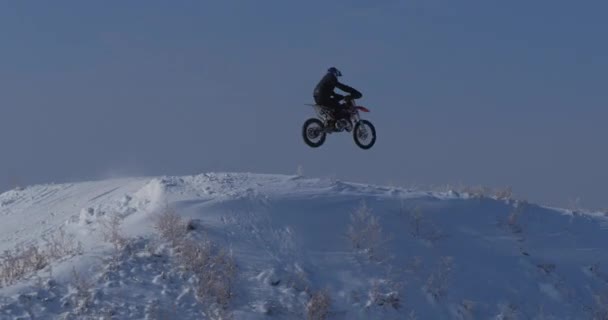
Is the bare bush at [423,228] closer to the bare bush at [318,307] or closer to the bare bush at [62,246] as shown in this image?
the bare bush at [318,307]

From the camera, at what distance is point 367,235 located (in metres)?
17.0

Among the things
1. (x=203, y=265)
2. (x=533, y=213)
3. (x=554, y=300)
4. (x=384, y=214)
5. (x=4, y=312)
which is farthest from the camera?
(x=533, y=213)

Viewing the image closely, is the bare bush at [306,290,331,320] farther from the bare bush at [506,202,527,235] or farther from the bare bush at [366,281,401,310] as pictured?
the bare bush at [506,202,527,235]

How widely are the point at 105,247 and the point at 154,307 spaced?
2.43 m

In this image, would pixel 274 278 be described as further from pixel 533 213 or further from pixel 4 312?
pixel 533 213

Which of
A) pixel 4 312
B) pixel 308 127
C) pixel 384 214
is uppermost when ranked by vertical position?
pixel 308 127

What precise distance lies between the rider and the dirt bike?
0.10 meters

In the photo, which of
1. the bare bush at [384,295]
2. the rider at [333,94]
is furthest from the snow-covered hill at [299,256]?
the rider at [333,94]

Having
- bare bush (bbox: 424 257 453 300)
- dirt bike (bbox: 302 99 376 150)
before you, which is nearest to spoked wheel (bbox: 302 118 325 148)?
dirt bike (bbox: 302 99 376 150)

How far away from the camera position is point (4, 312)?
13805mm

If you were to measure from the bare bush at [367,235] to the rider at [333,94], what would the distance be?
3.26 metres

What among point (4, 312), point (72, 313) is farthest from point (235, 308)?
point (4, 312)

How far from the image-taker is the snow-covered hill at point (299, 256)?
14.7 meters

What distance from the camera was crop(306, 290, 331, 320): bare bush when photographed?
1455 cm
